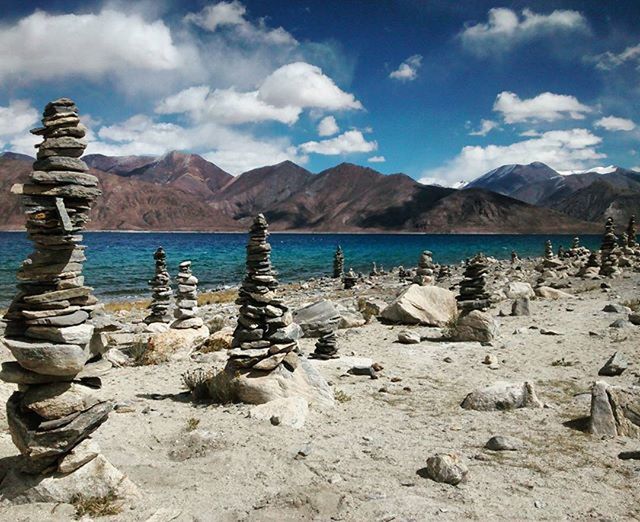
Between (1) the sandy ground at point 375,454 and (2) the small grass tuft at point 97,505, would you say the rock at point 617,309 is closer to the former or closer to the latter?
(1) the sandy ground at point 375,454

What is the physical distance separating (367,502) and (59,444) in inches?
165

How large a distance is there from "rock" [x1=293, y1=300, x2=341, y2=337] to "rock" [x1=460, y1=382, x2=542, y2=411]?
773 centimetres

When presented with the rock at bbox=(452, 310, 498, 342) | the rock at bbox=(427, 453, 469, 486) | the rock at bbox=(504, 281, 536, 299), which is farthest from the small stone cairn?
the rock at bbox=(427, 453, 469, 486)

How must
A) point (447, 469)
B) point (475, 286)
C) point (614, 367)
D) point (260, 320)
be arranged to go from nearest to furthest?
point (447, 469), point (260, 320), point (614, 367), point (475, 286)

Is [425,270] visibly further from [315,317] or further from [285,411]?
[285,411]

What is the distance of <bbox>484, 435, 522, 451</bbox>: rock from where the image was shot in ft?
25.4

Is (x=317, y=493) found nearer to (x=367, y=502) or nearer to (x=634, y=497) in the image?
(x=367, y=502)

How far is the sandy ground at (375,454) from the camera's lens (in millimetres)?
6031

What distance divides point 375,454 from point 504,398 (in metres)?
3.64

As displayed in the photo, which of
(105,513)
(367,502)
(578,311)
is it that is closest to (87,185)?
(105,513)

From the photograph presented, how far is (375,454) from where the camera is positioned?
777 centimetres

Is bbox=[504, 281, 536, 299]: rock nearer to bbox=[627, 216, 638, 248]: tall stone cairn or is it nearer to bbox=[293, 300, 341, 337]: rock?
bbox=[293, 300, 341, 337]: rock

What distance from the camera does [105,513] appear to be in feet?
19.3

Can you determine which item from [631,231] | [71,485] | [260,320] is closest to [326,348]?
[260,320]
